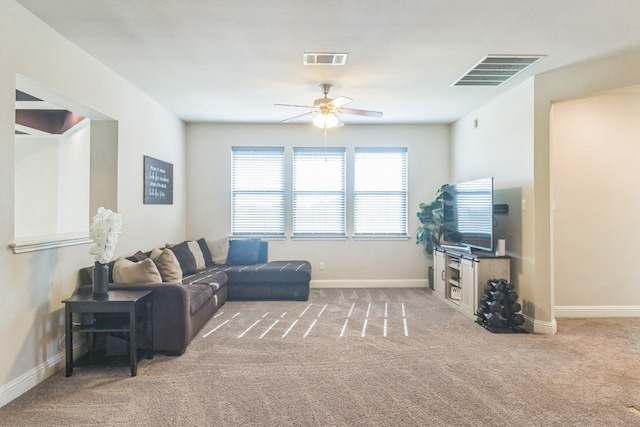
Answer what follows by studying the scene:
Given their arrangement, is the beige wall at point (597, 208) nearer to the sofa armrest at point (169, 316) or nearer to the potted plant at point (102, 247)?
the sofa armrest at point (169, 316)

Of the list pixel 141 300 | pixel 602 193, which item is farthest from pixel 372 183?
pixel 141 300

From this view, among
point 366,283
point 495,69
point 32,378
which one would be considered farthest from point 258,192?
point 32,378

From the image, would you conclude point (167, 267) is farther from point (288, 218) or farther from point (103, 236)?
point (288, 218)

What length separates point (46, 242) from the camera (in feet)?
9.83

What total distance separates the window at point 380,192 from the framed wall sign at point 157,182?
3.00m

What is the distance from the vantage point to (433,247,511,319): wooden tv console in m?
4.50

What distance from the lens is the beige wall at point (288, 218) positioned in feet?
21.7

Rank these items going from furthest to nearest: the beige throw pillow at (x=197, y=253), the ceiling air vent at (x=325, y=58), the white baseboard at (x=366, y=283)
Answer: the white baseboard at (x=366, y=283) < the beige throw pillow at (x=197, y=253) < the ceiling air vent at (x=325, y=58)

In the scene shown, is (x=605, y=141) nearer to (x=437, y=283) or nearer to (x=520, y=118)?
(x=520, y=118)

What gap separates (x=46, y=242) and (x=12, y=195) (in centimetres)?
47

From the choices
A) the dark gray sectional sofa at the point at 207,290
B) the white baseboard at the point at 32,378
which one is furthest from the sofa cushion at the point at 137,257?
the white baseboard at the point at 32,378

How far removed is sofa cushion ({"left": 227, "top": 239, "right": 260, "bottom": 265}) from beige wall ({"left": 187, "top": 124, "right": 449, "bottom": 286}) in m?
0.45

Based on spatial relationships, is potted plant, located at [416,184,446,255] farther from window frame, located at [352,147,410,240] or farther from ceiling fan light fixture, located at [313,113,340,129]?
ceiling fan light fixture, located at [313,113,340,129]

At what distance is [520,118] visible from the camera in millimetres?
4418
